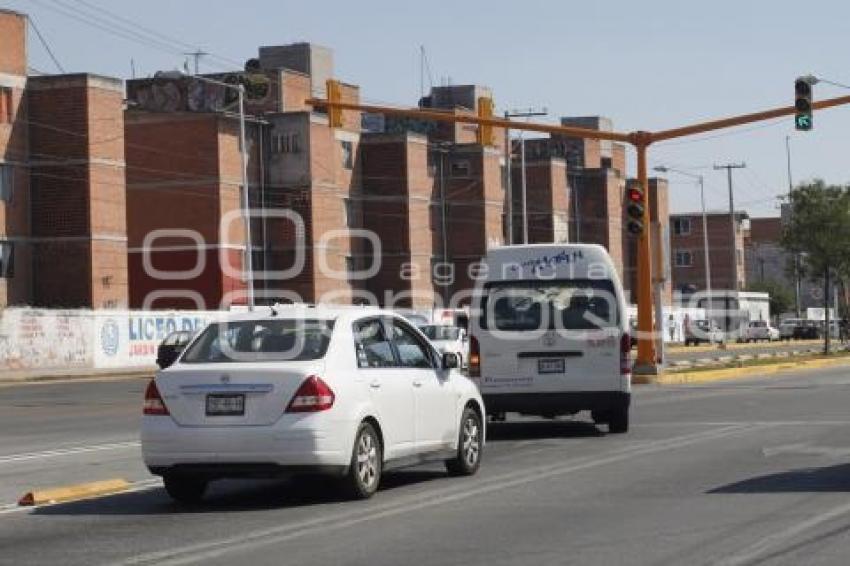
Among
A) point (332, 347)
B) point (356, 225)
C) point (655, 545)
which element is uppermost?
point (356, 225)

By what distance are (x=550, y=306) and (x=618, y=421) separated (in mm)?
1709

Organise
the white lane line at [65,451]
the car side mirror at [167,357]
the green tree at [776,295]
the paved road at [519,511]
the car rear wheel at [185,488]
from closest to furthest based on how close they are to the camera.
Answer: the paved road at [519,511] → the car rear wheel at [185,488] → the car side mirror at [167,357] → the white lane line at [65,451] → the green tree at [776,295]

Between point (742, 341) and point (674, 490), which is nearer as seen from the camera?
point (674, 490)

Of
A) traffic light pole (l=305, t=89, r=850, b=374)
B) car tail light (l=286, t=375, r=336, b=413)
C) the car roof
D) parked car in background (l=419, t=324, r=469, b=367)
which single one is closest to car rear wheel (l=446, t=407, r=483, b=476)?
the car roof

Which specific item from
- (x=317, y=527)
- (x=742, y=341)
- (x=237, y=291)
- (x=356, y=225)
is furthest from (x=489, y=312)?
(x=742, y=341)

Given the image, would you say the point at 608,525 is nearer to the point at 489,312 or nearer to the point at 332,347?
the point at 332,347

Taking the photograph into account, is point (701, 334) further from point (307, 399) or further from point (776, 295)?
point (307, 399)

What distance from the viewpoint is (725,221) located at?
137500 millimetres

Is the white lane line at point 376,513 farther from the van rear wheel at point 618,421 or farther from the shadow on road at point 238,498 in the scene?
the van rear wheel at point 618,421

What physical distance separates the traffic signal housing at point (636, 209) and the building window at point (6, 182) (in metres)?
33.4

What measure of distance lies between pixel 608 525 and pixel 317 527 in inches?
80.9

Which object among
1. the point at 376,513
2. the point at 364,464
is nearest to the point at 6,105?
the point at 364,464

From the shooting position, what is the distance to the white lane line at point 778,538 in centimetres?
934

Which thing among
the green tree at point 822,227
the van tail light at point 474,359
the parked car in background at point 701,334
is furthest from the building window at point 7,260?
the van tail light at point 474,359
